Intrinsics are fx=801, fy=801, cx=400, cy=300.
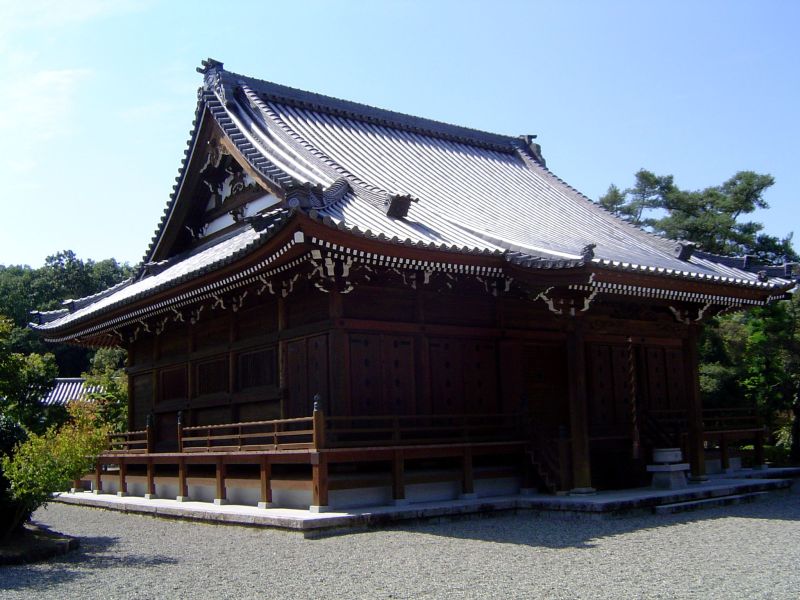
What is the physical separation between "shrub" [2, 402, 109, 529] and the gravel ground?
897 millimetres

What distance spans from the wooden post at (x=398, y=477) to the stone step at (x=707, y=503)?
3864 mm

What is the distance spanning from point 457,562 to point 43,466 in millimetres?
5294

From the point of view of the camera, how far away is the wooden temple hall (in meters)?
12.6

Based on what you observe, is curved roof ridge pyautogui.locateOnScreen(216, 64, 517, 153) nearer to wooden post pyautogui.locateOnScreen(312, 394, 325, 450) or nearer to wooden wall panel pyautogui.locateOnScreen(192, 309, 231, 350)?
wooden wall panel pyautogui.locateOnScreen(192, 309, 231, 350)

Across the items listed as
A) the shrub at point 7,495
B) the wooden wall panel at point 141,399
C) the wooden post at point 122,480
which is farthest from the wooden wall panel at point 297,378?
the wooden wall panel at point 141,399

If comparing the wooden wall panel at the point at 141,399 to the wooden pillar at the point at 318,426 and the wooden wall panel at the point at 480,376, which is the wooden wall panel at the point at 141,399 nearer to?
the wooden wall panel at the point at 480,376

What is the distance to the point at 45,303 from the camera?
6619 centimetres

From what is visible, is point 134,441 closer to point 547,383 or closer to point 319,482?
point 319,482

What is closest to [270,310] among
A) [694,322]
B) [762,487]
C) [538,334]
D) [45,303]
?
[538,334]

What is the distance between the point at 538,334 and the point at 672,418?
177 inches

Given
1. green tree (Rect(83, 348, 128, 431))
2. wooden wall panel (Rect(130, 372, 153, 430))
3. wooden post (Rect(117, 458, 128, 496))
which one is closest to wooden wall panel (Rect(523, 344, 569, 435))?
wooden post (Rect(117, 458, 128, 496))

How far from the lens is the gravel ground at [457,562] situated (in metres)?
7.28

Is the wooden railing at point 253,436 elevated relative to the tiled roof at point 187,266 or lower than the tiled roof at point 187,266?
lower

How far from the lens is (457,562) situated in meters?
8.52
